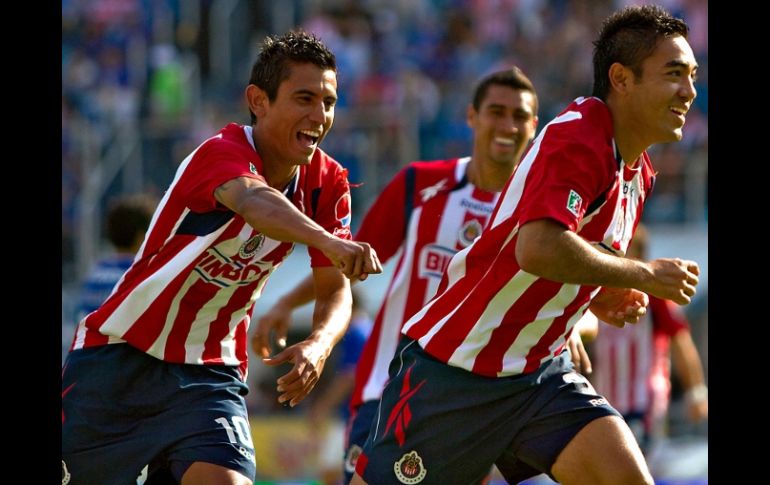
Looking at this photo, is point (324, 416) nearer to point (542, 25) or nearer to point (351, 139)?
point (351, 139)

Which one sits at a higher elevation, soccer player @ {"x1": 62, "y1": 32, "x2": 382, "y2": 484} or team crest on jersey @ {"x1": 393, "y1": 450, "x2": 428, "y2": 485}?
soccer player @ {"x1": 62, "y1": 32, "x2": 382, "y2": 484}

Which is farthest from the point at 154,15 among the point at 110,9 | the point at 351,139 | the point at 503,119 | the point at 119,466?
the point at 119,466

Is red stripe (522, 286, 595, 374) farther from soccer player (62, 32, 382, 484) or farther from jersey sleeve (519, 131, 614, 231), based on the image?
soccer player (62, 32, 382, 484)

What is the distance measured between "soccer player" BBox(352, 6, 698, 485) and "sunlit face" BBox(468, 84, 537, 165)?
1.69 meters

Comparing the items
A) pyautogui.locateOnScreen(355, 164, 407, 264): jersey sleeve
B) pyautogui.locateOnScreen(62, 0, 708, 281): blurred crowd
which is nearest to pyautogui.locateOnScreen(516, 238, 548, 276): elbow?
pyautogui.locateOnScreen(355, 164, 407, 264): jersey sleeve

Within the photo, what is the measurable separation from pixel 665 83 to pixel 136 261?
7.92 ft

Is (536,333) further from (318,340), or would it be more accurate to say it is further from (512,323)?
(318,340)

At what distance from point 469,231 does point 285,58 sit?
1892 mm

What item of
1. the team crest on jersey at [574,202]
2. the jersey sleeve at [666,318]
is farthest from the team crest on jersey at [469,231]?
the jersey sleeve at [666,318]

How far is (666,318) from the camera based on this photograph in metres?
10.2

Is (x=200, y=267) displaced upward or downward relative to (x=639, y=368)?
upward

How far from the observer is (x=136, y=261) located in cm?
563

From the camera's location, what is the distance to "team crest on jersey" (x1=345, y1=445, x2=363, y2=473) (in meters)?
6.97

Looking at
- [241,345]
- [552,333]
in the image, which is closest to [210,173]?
[241,345]
